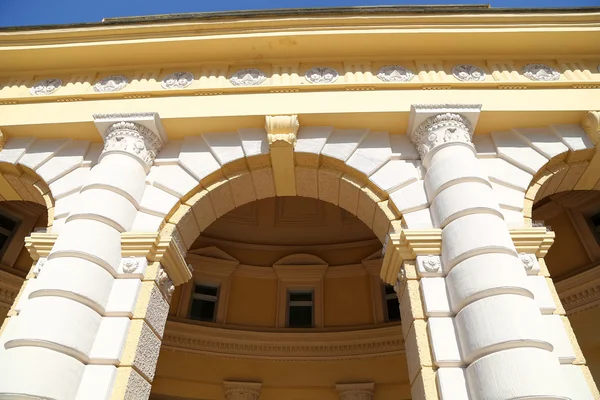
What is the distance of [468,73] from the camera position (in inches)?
337

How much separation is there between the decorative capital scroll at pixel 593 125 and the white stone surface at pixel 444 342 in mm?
4405

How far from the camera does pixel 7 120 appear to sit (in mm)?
8414

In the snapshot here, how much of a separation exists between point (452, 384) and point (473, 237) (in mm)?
1949

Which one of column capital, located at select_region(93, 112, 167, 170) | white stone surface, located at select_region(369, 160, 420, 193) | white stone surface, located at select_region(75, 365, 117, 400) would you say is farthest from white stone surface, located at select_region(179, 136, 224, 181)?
white stone surface, located at select_region(75, 365, 117, 400)

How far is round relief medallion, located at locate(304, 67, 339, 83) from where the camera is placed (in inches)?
→ 337

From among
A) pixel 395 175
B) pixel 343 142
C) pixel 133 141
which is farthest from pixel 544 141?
pixel 133 141

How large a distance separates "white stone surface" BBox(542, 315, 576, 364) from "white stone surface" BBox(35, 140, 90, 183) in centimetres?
790

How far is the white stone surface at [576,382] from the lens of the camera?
5324 millimetres

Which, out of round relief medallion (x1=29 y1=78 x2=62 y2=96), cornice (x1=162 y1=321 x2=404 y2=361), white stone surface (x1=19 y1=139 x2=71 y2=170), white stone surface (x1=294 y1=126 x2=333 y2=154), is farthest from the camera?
cornice (x1=162 y1=321 x2=404 y2=361)

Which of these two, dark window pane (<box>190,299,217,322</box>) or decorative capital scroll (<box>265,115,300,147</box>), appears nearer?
decorative capital scroll (<box>265,115,300,147</box>)

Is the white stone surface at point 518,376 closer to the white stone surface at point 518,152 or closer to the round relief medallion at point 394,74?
the white stone surface at point 518,152

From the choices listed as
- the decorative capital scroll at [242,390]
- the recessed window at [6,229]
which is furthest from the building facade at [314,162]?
the decorative capital scroll at [242,390]

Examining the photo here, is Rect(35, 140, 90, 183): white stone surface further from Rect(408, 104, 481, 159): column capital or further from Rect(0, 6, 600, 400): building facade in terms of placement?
Rect(408, 104, 481, 159): column capital

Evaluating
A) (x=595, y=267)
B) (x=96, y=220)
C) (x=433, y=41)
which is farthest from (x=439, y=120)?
(x=595, y=267)
